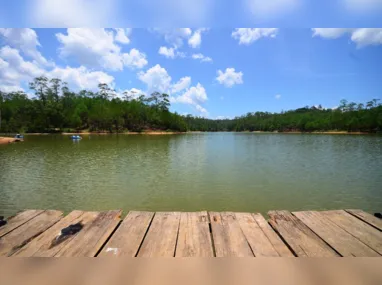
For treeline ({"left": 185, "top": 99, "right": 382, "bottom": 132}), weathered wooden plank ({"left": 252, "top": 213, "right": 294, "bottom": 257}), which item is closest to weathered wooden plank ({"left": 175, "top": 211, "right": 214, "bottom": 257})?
weathered wooden plank ({"left": 252, "top": 213, "right": 294, "bottom": 257})

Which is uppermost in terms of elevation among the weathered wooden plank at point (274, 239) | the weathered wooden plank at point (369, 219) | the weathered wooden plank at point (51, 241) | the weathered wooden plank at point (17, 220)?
the weathered wooden plank at point (369, 219)

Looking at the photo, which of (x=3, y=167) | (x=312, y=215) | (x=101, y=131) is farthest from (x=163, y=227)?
(x=101, y=131)

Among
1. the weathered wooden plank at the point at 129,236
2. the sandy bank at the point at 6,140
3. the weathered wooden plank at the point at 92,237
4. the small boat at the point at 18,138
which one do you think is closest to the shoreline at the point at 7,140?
the sandy bank at the point at 6,140

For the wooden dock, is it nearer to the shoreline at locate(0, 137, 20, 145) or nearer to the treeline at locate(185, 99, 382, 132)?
the shoreline at locate(0, 137, 20, 145)

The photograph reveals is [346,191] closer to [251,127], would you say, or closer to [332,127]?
[332,127]

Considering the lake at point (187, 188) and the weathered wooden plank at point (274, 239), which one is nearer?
the weathered wooden plank at point (274, 239)

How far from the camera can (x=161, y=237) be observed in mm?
2133

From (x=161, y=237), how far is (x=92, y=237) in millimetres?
585

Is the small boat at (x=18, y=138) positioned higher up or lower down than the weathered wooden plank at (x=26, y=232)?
lower down

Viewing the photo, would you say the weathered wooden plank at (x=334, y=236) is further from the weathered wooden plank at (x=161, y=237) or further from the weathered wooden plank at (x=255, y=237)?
the weathered wooden plank at (x=161, y=237)

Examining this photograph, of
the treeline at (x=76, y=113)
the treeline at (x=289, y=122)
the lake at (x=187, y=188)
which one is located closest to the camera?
the lake at (x=187, y=188)

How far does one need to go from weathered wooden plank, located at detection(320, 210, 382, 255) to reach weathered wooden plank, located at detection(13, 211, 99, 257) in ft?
7.96

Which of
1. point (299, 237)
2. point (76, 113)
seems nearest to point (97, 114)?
point (76, 113)

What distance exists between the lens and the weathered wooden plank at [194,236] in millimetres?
1882
